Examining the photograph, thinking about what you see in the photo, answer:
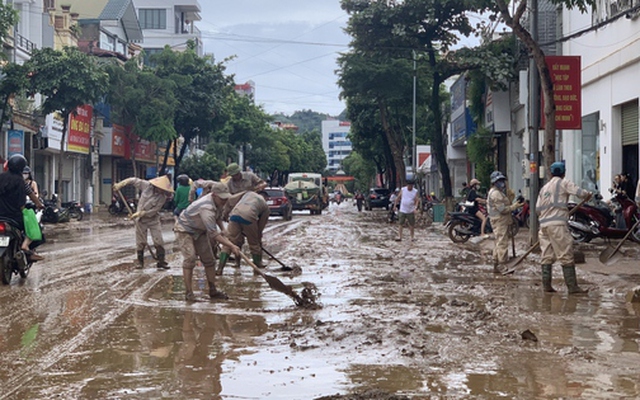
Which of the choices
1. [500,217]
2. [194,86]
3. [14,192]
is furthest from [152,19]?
[14,192]

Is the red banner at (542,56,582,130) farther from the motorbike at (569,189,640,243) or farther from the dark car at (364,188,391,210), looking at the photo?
the dark car at (364,188,391,210)

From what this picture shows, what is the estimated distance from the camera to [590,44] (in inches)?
1021

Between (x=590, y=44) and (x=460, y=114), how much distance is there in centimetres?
2034

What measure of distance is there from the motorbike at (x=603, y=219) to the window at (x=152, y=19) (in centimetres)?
6721

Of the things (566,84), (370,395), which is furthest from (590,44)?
(370,395)

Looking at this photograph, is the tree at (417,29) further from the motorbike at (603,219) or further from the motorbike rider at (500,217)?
the motorbike rider at (500,217)

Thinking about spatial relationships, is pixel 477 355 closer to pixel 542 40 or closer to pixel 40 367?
pixel 40 367

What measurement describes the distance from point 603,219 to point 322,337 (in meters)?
13.2

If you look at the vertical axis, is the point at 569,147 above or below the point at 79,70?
below

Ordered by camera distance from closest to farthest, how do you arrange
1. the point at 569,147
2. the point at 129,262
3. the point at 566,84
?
the point at 129,262
the point at 566,84
the point at 569,147

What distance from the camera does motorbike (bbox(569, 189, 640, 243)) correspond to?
61.6 feet

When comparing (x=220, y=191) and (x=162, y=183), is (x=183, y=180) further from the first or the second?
(x=220, y=191)

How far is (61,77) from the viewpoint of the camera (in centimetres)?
3625

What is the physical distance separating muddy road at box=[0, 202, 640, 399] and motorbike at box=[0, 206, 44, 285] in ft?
0.88
